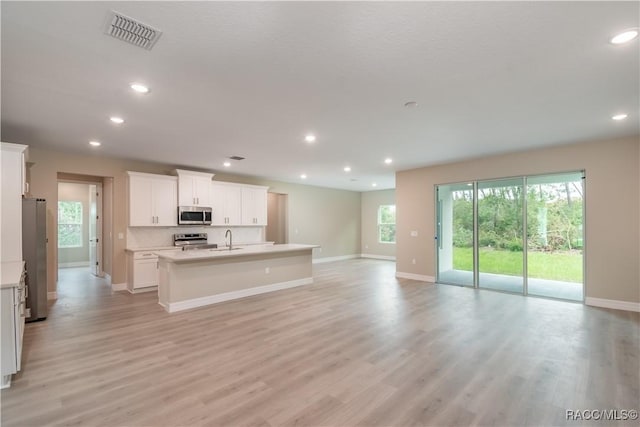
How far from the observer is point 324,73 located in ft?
8.59

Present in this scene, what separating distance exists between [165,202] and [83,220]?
17.1 ft

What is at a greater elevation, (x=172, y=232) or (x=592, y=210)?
(x=592, y=210)

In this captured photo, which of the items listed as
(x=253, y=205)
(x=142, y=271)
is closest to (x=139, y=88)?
(x=142, y=271)

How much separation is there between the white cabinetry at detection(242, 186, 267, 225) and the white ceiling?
3146mm

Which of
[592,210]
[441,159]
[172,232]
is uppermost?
[441,159]

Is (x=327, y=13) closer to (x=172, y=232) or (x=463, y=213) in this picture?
(x=463, y=213)

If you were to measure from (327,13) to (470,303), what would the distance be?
16.0 feet

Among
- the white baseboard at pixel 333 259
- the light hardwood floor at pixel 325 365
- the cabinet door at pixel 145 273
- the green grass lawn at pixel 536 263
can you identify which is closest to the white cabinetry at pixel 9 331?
the light hardwood floor at pixel 325 365

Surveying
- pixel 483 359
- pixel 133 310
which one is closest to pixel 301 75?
pixel 483 359

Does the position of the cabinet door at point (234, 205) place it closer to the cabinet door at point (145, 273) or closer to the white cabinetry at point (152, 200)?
the white cabinetry at point (152, 200)

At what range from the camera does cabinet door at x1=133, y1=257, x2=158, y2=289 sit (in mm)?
5805

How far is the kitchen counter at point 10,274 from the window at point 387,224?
962cm

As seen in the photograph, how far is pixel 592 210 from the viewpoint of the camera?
4.93m

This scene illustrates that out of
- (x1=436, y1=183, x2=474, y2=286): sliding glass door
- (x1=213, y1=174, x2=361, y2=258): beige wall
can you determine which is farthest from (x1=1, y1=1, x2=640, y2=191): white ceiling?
(x1=213, y1=174, x2=361, y2=258): beige wall
